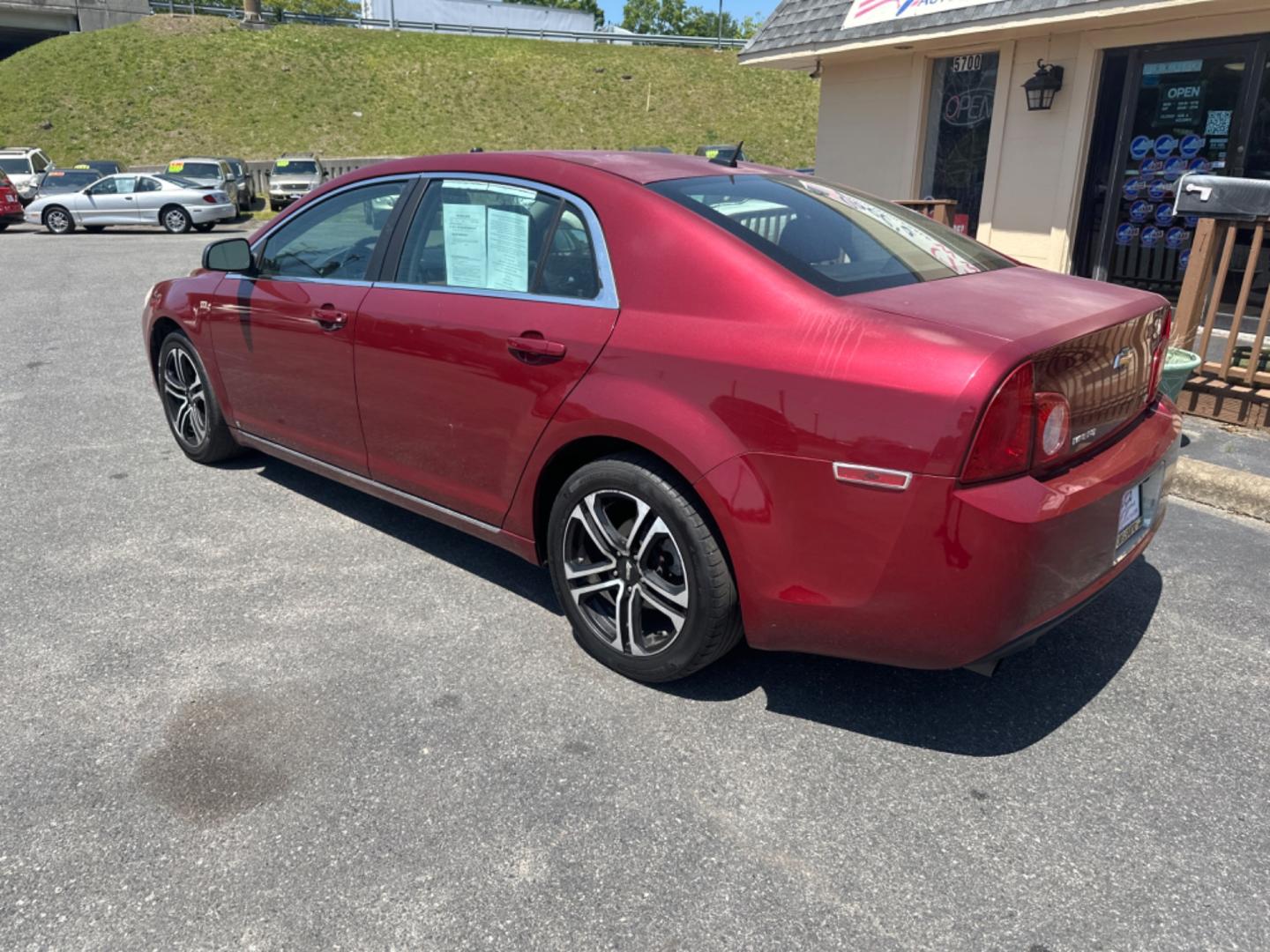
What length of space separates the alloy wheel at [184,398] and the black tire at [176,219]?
65.6 feet

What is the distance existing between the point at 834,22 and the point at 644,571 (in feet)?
33.3

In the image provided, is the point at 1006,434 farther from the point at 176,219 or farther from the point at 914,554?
the point at 176,219

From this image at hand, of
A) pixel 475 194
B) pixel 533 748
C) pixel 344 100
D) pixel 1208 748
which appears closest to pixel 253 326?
pixel 475 194

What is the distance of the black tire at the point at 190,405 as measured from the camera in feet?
16.3

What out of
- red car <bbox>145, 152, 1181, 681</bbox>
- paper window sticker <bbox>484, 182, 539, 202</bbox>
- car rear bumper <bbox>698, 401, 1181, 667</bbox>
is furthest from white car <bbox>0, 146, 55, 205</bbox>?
car rear bumper <bbox>698, 401, 1181, 667</bbox>

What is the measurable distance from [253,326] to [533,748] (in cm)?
260

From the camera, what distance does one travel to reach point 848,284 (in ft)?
9.17

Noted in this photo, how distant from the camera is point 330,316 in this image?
3.90 m

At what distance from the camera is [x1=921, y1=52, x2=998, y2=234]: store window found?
10.6 m

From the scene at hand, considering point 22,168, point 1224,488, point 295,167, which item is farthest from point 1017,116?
point 22,168

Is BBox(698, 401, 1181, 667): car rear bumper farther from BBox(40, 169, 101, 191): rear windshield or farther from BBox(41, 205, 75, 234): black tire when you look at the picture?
BBox(40, 169, 101, 191): rear windshield

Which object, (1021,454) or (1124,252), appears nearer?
(1021,454)

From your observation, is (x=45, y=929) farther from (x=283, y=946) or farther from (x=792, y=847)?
(x=792, y=847)

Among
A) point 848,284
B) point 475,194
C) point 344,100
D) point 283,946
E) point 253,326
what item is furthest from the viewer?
point 344,100
